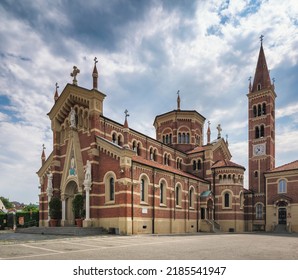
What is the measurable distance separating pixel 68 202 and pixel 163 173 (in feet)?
39.0

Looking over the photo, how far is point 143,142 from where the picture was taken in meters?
42.7

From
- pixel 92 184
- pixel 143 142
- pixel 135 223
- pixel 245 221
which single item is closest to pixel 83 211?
pixel 92 184

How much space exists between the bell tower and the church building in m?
0.17

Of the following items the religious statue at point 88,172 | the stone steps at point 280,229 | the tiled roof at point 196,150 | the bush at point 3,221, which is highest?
the tiled roof at point 196,150

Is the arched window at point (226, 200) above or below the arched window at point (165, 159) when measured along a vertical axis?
below

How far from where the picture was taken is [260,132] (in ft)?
187

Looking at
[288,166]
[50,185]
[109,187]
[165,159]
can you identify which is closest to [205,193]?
[165,159]

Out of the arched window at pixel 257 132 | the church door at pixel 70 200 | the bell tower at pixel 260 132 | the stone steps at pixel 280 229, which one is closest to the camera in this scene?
the church door at pixel 70 200

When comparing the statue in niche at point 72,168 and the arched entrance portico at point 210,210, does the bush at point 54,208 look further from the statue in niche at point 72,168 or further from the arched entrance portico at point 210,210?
the arched entrance portico at point 210,210

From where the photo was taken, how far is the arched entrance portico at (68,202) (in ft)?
124

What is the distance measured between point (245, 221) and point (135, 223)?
90.3ft

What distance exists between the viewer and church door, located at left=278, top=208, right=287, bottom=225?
161 ft

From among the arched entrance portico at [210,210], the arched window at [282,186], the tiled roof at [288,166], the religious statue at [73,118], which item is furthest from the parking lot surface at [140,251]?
the tiled roof at [288,166]
